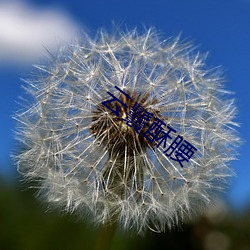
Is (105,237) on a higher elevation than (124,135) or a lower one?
lower

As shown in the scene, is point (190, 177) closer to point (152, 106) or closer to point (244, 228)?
point (152, 106)

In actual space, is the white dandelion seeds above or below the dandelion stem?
above

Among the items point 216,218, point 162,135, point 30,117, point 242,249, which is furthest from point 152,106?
point 242,249

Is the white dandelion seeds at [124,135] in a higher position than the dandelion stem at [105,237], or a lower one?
higher

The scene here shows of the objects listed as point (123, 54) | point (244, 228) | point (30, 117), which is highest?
point (244, 228)
